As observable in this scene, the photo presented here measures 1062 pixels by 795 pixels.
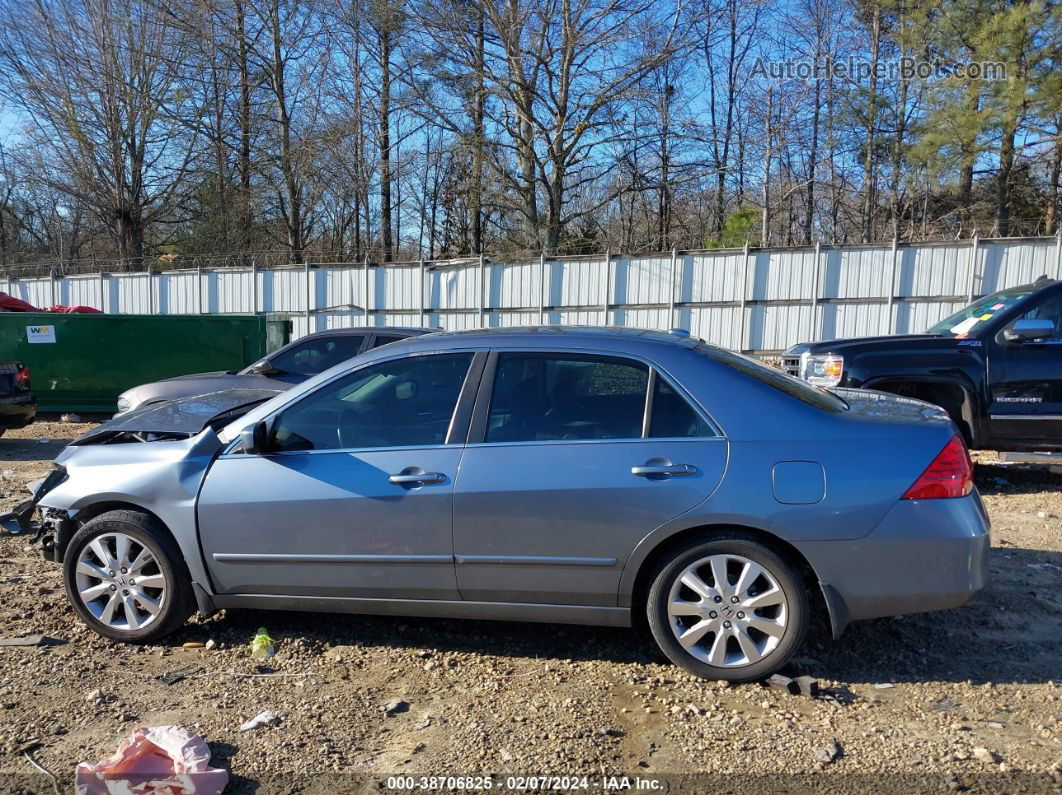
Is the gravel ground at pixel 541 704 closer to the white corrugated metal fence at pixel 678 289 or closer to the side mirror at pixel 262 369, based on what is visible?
the side mirror at pixel 262 369

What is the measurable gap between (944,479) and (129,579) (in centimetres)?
385

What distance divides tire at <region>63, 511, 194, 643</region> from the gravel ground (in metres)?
0.14

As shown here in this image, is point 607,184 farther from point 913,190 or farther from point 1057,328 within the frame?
point 1057,328

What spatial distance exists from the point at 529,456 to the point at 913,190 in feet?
69.5

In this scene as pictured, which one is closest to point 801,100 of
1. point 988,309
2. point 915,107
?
point 915,107

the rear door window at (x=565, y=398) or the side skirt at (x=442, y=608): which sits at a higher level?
the rear door window at (x=565, y=398)

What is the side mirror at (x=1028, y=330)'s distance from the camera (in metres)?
6.72

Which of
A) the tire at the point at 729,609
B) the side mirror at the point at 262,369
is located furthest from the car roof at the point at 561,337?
the side mirror at the point at 262,369

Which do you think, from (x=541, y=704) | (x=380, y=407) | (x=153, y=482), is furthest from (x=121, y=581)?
(x=541, y=704)

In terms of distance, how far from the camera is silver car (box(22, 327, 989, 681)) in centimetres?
338

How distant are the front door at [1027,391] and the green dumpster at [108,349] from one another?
978 centimetres

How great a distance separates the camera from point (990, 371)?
22.8 feet

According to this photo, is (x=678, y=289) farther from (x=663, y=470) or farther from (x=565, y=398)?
(x=663, y=470)

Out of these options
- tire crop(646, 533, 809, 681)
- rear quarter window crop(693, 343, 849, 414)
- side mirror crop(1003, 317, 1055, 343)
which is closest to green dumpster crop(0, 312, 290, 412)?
rear quarter window crop(693, 343, 849, 414)
